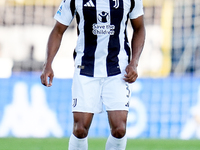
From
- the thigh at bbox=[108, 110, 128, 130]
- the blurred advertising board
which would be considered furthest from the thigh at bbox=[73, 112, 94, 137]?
the blurred advertising board

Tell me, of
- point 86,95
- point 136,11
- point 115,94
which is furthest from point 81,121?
point 136,11

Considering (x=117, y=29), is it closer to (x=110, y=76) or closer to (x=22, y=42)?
(x=110, y=76)

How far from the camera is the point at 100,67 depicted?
441 centimetres

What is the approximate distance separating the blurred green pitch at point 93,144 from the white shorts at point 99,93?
9.00 feet

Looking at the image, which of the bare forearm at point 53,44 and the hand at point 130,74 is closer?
the hand at point 130,74

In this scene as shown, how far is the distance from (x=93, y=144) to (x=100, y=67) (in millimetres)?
3392

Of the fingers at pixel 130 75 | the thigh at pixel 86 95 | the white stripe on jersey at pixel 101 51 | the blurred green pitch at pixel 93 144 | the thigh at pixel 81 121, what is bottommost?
the blurred green pitch at pixel 93 144

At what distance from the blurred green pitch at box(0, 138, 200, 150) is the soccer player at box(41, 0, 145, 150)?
2740 millimetres

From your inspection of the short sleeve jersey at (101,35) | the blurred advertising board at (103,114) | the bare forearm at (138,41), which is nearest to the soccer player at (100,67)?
the short sleeve jersey at (101,35)

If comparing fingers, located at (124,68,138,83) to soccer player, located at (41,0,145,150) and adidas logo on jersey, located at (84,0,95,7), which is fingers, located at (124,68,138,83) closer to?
soccer player, located at (41,0,145,150)

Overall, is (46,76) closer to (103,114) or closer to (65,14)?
(65,14)

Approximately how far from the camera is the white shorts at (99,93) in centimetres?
432

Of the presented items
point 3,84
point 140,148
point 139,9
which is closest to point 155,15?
point 3,84

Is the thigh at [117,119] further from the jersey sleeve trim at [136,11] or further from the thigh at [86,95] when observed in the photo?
the jersey sleeve trim at [136,11]
